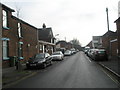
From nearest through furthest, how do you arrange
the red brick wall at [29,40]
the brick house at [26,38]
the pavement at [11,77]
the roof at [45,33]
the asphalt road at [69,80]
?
the asphalt road at [69,80] < the pavement at [11,77] < the brick house at [26,38] < the red brick wall at [29,40] < the roof at [45,33]

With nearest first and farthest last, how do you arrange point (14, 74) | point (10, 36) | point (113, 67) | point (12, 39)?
point (14, 74) → point (113, 67) → point (10, 36) → point (12, 39)

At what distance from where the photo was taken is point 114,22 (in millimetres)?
26203

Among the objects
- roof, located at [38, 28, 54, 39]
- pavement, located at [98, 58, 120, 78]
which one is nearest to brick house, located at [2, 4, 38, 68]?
pavement, located at [98, 58, 120, 78]

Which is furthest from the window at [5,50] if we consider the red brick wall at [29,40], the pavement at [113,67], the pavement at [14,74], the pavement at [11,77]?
the pavement at [113,67]

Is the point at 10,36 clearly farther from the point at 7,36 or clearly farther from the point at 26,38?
the point at 26,38

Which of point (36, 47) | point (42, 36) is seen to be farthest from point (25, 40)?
point (42, 36)

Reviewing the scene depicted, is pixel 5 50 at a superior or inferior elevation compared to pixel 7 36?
inferior

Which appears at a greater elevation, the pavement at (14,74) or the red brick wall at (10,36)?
the red brick wall at (10,36)

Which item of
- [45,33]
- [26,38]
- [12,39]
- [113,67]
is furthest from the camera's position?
[45,33]

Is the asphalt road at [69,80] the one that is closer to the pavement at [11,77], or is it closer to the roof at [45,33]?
the pavement at [11,77]

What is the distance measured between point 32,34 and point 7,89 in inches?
703

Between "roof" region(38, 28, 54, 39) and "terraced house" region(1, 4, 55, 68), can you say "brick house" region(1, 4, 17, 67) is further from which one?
"roof" region(38, 28, 54, 39)

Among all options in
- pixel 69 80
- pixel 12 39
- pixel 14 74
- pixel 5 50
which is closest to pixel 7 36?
pixel 12 39

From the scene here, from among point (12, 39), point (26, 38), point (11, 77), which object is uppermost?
point (26, 38)
